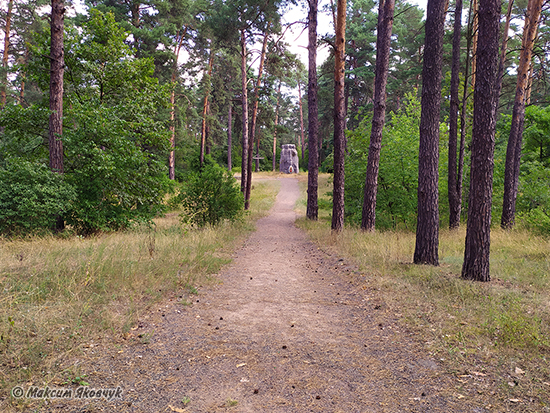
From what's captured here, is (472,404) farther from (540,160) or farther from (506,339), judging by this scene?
(540,160)

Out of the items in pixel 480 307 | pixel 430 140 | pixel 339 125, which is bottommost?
pixel 480 307

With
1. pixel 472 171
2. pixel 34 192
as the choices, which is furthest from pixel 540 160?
pixel 34 192

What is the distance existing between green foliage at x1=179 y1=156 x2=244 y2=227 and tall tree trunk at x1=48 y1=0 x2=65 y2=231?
14.1 ft

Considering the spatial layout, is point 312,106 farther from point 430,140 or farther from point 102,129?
point 102,129

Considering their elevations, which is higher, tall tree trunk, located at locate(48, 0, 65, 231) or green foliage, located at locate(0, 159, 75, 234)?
tall tree trunk, located at locate(48, 0, 65, 231)

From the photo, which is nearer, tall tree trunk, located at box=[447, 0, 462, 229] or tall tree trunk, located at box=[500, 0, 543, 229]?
tall tree trunk, located at box=[500, 0, 543, 229]

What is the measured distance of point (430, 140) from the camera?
298 inches

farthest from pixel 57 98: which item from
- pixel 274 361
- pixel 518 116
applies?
pixel 518 116

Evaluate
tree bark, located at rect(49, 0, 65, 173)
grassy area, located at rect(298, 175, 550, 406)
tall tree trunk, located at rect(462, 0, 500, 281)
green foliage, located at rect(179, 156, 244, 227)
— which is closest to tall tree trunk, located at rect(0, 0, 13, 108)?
tree bark, located at rect(49, 0, 65, 173)

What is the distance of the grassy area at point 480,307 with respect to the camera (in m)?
3.38

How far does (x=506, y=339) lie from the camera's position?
3822 mm

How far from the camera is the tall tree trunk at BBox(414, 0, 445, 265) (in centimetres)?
734

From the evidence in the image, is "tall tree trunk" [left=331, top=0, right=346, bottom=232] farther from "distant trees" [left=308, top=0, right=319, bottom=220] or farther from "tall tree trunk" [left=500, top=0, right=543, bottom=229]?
"tall tree trunk" [left=500, top=0, right=543, bottom=229]

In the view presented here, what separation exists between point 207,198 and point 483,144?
9.64 m
